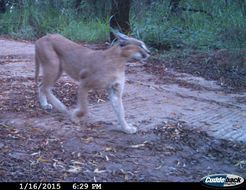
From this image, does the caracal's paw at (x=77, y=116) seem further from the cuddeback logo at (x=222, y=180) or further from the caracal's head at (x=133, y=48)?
the cuddeback logo at (x=222, y=180)

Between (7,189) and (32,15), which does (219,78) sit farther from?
(32,15)

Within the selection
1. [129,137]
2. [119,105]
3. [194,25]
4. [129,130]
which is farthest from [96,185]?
[194,25]

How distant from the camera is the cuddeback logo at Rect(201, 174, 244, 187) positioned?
14.0 feet

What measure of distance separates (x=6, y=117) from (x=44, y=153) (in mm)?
1353

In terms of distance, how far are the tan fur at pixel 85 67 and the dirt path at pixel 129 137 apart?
207 millimetres

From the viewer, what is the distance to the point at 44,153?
502 cm

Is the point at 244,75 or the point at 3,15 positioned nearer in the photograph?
the point at 244,75

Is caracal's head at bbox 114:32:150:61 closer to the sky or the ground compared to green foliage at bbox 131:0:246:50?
closer to the sky

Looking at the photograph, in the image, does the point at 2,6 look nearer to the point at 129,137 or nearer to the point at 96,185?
the point at 129,137

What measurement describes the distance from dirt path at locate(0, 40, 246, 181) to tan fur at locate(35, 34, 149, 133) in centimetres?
21

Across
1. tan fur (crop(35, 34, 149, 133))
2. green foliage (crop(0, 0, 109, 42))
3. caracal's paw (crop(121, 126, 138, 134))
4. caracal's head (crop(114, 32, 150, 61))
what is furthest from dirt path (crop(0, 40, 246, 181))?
green foliage (crop(0, 0, 109, 42))

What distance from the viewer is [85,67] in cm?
625

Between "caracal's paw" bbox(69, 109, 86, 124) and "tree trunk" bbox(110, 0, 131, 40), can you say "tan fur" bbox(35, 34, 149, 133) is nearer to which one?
"caracal's paw" bbox(69, 109, 86, 124)

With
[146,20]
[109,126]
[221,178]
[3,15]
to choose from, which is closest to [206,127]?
[109,126]
